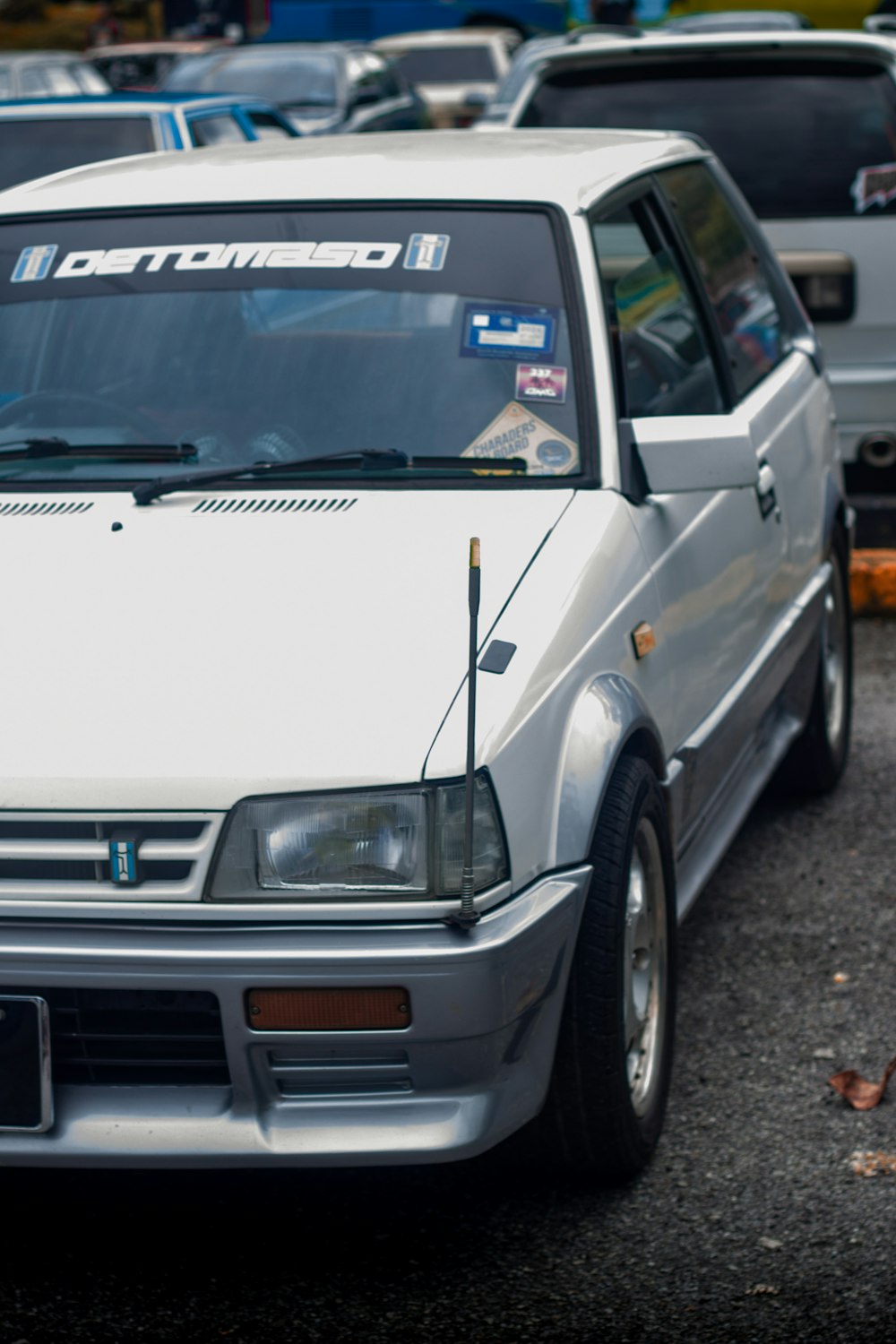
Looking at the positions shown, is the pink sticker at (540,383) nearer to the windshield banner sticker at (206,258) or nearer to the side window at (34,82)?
the windshield banner sticker at (206,258)

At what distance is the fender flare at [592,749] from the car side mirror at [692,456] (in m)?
0.47

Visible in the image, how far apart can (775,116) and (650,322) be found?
3244 mm

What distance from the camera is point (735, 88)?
688 cm

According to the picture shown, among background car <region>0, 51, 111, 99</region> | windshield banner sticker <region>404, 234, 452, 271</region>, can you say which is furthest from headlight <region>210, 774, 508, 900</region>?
background car <region>0, 51, 111, 99</region>

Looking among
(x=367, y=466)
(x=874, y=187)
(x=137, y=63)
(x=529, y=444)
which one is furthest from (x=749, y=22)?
(x=367, y=466)

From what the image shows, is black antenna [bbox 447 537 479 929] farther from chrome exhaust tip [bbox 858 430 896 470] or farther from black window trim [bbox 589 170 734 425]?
chrome exhaust tip [bbox 858 430 896 470]

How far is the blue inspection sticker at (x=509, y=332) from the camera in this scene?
11.6 feet

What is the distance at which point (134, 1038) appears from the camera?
2.64m

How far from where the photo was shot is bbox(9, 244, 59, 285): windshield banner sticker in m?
3.80

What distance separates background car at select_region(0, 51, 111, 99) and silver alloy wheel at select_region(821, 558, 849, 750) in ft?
53.2

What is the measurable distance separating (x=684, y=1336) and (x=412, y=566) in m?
1.24

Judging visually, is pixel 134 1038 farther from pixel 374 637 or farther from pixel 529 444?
pixel 529 444

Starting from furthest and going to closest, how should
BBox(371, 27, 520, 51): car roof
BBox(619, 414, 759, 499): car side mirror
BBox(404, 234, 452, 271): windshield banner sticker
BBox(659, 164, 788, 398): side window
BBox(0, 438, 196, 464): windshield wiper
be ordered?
BBox(371, 27, 520, 51): car roof, BBox(659, 164, 788, 398): side window, BBox(404, 234, 452, 271): windshield banner sticker, BBox(0, 438, 196, 464): windshield wiper, BBox(619, 414, 759, 499): car side mirror

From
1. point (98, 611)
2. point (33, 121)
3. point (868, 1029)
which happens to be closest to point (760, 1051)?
point (868, 1029)
